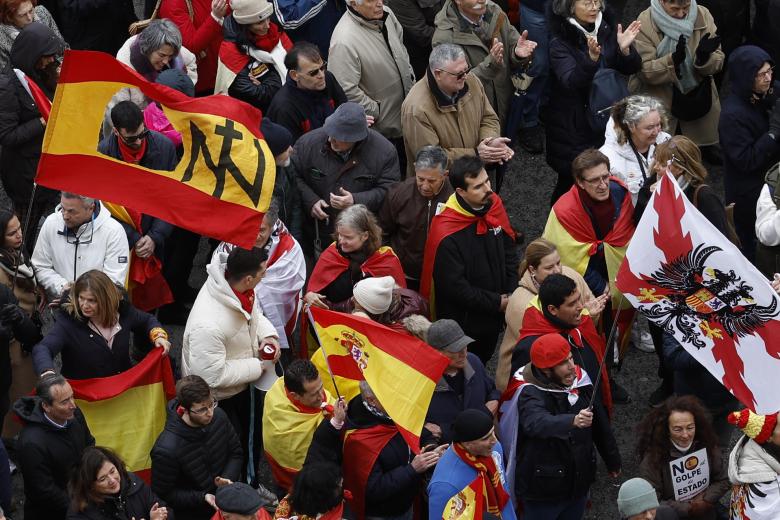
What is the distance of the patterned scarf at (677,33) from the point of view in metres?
12.9

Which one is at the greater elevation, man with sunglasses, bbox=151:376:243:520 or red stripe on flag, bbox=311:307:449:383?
red stripe on flag, bbox=311:307:449:383

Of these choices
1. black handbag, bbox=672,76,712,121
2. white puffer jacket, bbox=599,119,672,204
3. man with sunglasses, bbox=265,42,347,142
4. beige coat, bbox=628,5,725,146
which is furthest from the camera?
black handbag, bbox=672,76,712,121

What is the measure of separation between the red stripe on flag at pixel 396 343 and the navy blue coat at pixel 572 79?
12.9 feet

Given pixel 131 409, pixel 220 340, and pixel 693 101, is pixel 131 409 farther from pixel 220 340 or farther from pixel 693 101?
pixel 693 101

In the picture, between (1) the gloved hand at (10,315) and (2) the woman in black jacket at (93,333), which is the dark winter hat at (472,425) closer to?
(2) the woman in black jacket at (93,333)

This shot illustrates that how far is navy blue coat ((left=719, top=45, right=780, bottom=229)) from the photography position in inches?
477

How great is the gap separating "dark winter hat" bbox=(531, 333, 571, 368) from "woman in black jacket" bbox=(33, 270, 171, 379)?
2499mm

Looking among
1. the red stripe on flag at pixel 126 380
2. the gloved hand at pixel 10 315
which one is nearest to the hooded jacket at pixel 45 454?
the red stripe on flag at pixel 126 380

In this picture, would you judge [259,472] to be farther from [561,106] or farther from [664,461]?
[561,106]

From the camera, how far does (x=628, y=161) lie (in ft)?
38.3

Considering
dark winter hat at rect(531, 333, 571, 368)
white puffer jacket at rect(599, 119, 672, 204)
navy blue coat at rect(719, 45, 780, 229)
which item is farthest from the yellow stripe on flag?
navy blue coat at rect(719, 45, 780, 229)

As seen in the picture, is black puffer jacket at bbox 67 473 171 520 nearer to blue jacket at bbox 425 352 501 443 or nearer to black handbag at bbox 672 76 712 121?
blue jacket at bbox 425 352 501 443

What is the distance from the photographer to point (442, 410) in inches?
380

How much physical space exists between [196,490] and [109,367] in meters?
1.18
